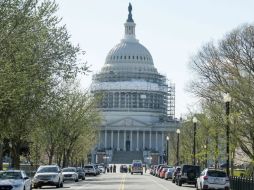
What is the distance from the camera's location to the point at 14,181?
1308 inches

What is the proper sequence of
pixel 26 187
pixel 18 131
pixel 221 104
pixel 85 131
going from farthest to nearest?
pixel 85 131 < pixel 221 104 < pixel 18 131 < pixel 26 187

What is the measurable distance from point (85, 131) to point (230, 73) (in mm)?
34200

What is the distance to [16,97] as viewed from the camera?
104 feet

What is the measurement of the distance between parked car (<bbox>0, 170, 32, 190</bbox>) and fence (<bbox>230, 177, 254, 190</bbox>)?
1114cm

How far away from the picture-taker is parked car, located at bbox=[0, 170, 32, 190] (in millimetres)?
32438

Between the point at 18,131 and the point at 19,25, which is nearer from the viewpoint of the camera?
the point at 19,25

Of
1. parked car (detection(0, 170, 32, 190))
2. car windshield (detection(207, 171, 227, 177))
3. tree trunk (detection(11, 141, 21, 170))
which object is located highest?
tree trunk (detection(11, 141, 21, 170))

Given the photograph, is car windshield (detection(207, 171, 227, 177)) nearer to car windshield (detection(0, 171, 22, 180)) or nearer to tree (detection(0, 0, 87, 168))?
tree (detection(0, 0, 87, 168))

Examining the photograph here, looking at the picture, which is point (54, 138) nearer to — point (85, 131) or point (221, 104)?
point (85, 131)

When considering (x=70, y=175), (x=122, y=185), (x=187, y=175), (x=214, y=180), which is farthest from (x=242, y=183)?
(x=70, y=175)

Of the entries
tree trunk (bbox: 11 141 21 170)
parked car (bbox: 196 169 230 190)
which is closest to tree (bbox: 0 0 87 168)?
tree trunk (bbox: 11 141 21 170)

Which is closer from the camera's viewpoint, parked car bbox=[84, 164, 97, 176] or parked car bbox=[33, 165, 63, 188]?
parked car bbox=[33, 165, 63, 188]

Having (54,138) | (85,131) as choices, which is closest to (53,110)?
(54,138)

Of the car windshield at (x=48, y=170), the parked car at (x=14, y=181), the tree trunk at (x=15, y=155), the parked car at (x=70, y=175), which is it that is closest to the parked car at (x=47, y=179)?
the car windshield at (x=48, y=170)
